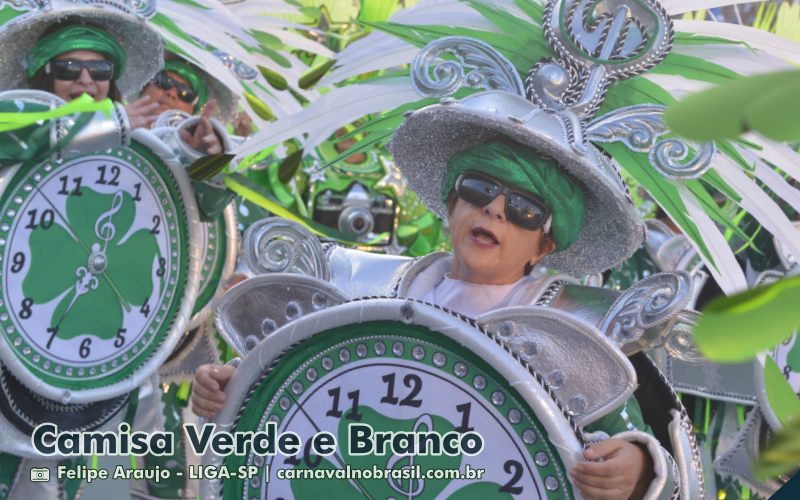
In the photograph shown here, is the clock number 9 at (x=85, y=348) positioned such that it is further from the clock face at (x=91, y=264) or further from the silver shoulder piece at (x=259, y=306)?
the silver shoulder piece at (x=259, y=306)

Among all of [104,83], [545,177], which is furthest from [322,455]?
[104,83]

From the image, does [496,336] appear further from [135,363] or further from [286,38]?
[286,38]

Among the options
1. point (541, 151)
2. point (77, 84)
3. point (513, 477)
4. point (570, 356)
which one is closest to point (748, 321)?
point (513, 477)

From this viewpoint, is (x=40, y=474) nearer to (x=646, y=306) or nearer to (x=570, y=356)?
(x=570, y=356)

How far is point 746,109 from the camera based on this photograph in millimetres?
580

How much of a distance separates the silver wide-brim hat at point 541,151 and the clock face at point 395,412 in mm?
458

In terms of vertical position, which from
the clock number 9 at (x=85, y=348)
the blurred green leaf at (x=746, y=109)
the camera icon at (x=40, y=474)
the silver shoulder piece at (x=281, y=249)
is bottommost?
the camera icon at (x=40, y=474)

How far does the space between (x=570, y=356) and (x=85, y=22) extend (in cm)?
220

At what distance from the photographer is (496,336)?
6.61 feet

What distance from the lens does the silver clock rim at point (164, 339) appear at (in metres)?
3.16

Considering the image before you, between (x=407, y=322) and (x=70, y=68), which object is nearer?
(x=407, y=322)

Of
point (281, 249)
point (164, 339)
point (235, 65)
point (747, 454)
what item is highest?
point (235, 65)

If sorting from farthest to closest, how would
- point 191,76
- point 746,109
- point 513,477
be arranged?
point 191,76 → point 513,477 → point 746,109

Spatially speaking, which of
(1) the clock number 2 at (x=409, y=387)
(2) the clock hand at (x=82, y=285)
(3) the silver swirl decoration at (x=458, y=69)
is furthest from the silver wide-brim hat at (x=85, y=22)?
(1) the clock number 2 at (x=409, y=387)
